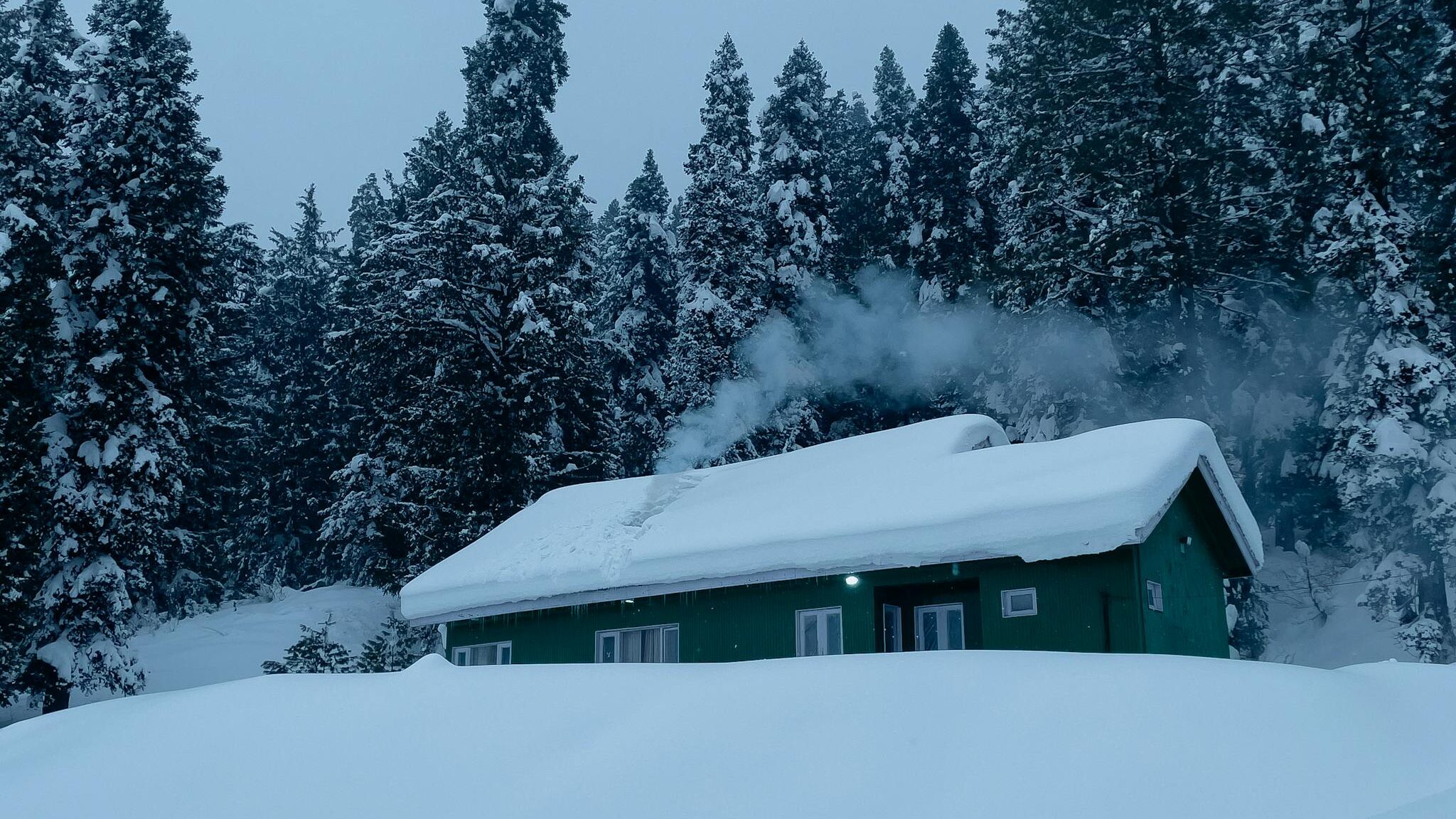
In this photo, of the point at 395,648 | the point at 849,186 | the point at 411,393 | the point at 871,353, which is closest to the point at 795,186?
the point at 871,353

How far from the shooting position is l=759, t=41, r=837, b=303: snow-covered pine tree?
36375mm

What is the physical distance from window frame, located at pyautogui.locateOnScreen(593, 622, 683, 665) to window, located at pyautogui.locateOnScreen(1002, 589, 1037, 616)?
213 inches

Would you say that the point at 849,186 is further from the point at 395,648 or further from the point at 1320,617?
the point at 395,648

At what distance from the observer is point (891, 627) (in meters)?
15.7

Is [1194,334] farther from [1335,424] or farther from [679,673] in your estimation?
[679,673]

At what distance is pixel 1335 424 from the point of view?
2498 cm

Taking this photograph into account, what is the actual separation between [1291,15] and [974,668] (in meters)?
24.2

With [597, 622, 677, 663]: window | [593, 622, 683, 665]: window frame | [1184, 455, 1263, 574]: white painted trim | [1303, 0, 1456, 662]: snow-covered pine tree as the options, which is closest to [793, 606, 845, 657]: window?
[593, 622, 683, 665]: window frame

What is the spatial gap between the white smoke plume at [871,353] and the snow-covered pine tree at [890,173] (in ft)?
3.89

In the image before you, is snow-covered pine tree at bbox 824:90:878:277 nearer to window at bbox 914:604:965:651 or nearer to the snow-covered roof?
the snow-covered roof

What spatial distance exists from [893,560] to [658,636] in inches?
198

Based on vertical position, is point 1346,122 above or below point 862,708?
above

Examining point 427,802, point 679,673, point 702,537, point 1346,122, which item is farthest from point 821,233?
point 427,802

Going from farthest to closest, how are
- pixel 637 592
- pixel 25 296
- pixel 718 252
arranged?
pixel 718 252, pixel 25 296, pixel 637 592
